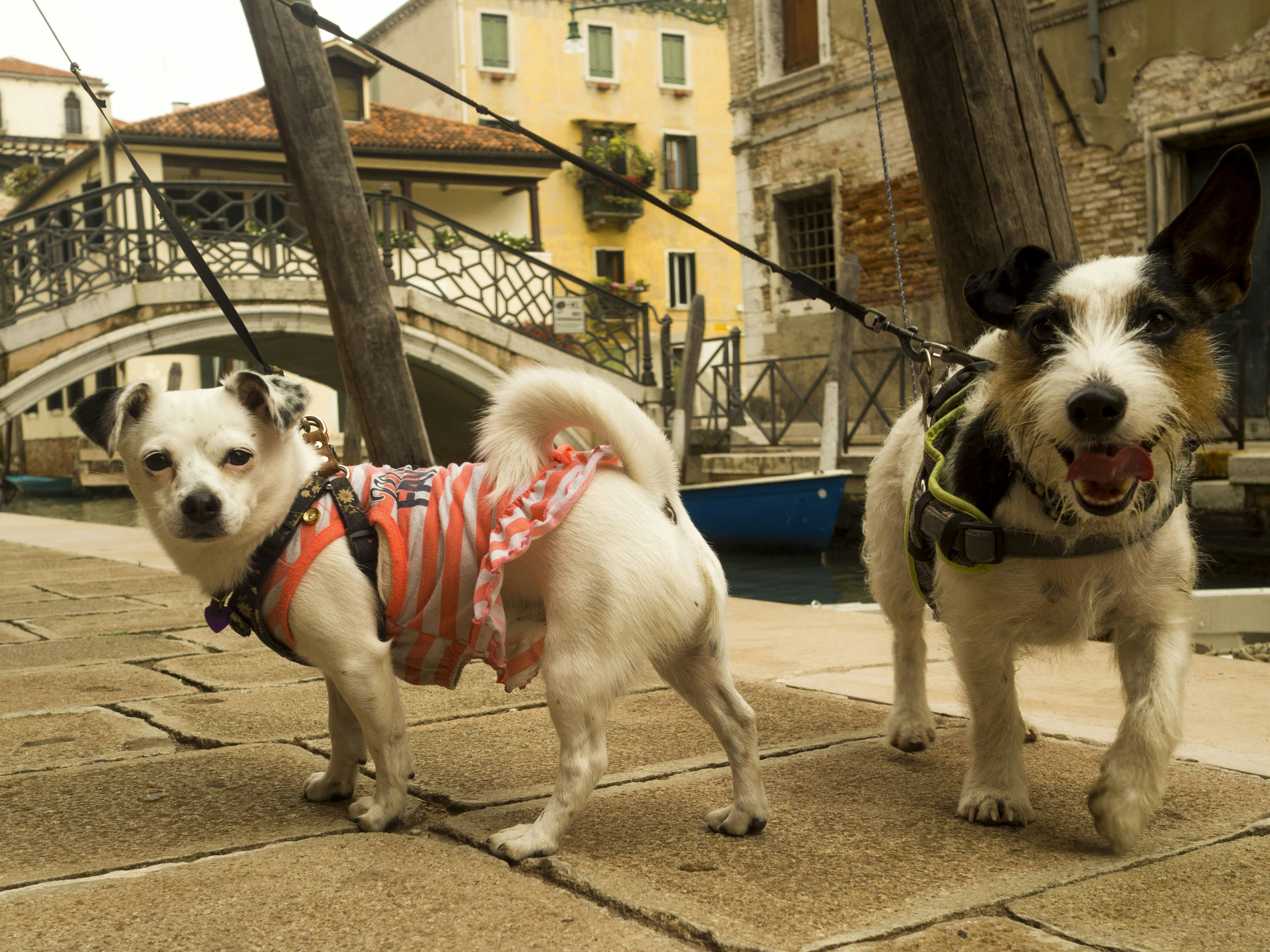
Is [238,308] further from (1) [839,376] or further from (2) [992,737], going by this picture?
(2) [992,737]

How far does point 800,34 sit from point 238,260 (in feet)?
31.7

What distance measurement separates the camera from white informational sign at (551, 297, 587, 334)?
17.5 metres

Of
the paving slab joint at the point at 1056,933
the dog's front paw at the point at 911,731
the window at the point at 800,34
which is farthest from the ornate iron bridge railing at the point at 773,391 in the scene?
the paving slab joint at the point at 1056,933

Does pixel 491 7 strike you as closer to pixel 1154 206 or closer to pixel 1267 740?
pixel 1154 206

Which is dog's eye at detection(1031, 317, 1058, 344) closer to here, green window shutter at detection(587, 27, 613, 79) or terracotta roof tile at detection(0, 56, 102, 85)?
green window shutter at detection(587, 27, 613, 79)

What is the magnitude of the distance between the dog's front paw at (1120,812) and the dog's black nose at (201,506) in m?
1.85

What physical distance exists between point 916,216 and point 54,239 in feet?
40.3

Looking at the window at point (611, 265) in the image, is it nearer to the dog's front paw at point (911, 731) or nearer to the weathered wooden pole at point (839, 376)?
the weathered wooden pole at point (839, 376)

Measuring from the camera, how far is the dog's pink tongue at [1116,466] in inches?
79.7

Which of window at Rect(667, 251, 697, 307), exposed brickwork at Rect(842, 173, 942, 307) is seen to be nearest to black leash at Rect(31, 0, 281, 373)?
exposed brickwork at Rect(842, 173, 942, 307)

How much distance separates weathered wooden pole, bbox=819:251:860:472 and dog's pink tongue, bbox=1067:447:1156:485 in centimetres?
1043

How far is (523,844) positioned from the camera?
223 cm

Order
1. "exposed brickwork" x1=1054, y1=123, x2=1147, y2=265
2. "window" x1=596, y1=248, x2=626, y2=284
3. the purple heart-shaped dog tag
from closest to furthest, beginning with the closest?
the purple heart-shaped dog tag → "exposed brickwork" x1=1054, y1=123, x2=1147, y2=265 → "window" x1=596, y1=248, x2=626, y2=284

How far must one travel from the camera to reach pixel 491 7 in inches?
1516
